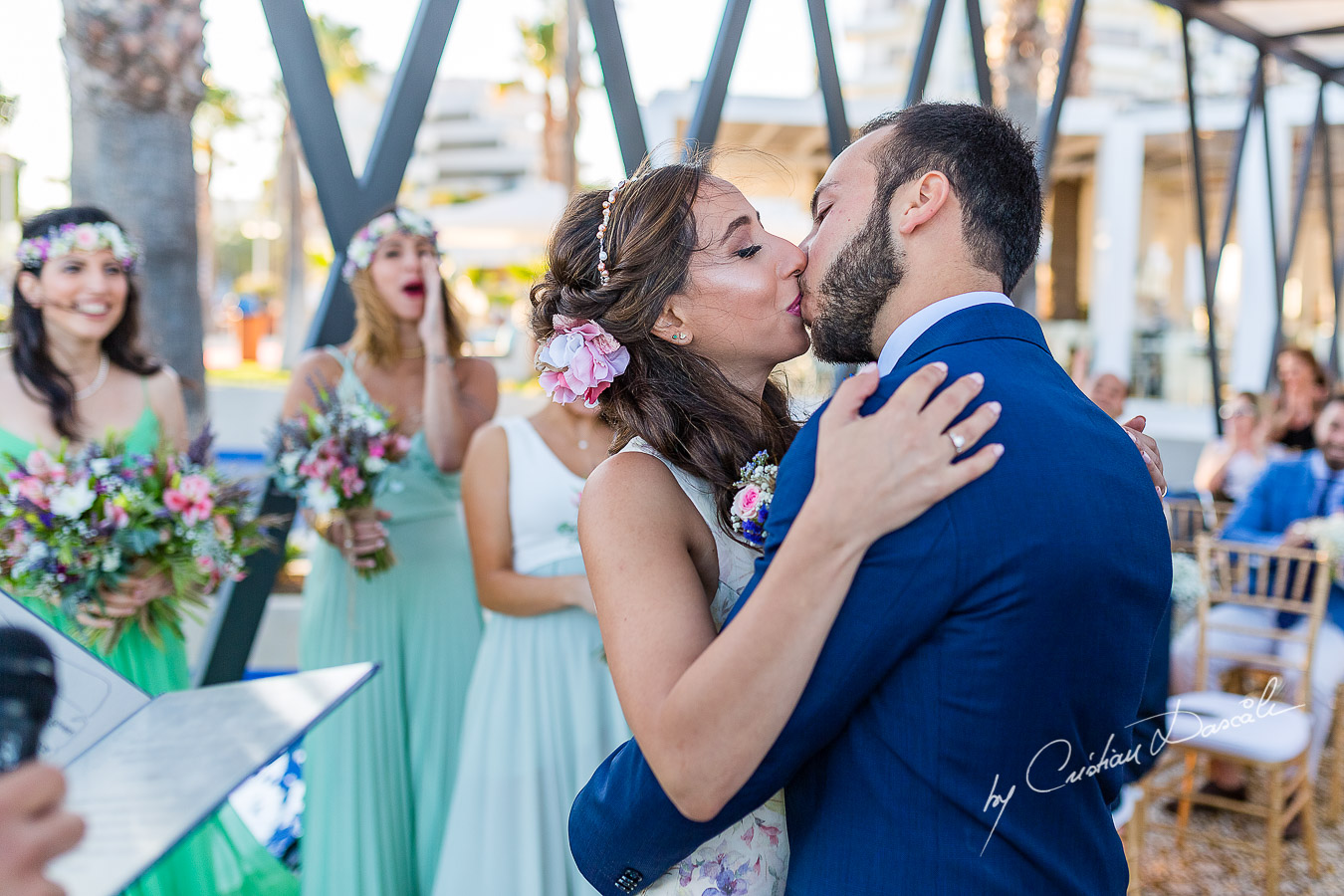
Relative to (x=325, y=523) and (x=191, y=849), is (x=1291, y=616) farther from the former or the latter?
(x=191, y=849)

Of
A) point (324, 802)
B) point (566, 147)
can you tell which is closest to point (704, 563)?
point (324, 802)

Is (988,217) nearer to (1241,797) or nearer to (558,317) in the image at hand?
(558,317)

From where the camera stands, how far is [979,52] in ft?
14.5

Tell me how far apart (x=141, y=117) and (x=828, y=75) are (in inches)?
130

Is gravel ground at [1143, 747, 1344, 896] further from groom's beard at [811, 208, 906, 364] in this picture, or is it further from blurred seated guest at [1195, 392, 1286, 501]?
groom's beard at [811, 208, 906, 364]

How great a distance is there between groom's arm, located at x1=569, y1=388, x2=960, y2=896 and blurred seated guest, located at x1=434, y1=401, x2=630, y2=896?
1.33 metres

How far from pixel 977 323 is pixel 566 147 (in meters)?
18.5

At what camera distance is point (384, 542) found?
11.1 ft

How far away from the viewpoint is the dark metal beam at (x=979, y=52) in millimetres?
4355

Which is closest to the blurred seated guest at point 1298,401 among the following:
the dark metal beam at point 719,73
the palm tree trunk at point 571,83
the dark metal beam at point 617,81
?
the dark metal beam at point 719,73

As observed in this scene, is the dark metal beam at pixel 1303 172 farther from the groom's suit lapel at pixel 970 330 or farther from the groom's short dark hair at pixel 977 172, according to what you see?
the groom's suit lapel at pixel 970 330

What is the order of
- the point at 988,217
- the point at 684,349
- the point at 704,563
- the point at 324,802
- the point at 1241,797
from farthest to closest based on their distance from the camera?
1. the point at 1241,797
2. the point at 324,802
3. the point at 684,349
4. the point at 704,563
5. the point at 988,217

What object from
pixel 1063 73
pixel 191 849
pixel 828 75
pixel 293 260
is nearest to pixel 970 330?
pixel 191 849

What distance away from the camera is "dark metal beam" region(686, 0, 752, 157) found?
3.61 m
